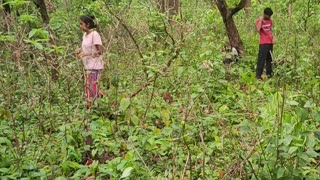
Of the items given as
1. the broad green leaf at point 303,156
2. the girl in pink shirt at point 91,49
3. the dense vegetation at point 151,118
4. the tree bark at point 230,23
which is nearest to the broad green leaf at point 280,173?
the dense vegetation at point 151,118

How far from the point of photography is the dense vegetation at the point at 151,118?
364 cm

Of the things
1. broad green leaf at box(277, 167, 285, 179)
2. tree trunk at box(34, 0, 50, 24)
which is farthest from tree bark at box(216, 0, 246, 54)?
broad green leaf at box(277, 167, 285, 179)

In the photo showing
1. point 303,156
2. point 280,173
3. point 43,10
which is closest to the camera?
point 303,156

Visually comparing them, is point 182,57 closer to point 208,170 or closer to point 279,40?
point 208,170

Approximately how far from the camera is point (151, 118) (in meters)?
5.48

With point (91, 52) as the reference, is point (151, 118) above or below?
below

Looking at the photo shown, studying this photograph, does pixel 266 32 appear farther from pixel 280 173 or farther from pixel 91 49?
pixel 280 173

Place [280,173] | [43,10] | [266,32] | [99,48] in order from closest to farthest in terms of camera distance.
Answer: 1. [280,173]
2. [99,48]
3. [43,10]
4. [266,32]

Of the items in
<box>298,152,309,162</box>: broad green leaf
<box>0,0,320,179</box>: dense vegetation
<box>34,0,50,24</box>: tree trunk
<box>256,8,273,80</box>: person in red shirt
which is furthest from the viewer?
<box>256,8,273,80</box>: person in red shirt

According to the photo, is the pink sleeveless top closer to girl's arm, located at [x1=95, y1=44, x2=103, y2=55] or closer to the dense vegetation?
girl's arm, located at [x1=95, y1=44, x2=103, y2=55]

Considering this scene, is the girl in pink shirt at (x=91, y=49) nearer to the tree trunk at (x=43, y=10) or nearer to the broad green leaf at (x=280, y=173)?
the tree trunk at (x=43, y=10)

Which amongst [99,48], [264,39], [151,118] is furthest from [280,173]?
[264,39]

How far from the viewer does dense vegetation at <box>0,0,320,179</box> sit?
364 cm

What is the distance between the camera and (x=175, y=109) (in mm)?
5676
